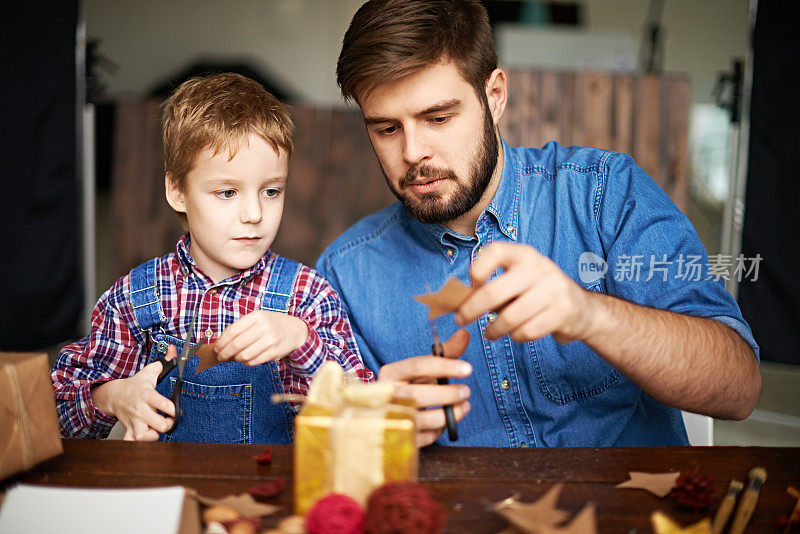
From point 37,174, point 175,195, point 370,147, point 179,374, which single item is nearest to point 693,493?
point 179,374

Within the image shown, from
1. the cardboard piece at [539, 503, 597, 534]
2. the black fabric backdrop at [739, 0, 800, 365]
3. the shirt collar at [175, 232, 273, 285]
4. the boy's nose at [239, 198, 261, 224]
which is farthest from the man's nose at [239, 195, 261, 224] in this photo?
the black fabric backdrop at [739, 0, 800, 365]

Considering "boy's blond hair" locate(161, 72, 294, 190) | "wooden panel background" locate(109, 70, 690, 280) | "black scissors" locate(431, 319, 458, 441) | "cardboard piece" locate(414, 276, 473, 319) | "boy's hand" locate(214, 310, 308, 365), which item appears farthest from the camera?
"wooden panel background" locate(109, 70, 690, 280)

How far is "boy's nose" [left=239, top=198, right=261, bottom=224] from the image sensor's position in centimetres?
147

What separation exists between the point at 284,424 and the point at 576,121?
276cm

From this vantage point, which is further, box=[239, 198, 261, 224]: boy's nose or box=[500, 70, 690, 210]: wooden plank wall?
box=[500, 70, 690, 210]: wooden plank wall

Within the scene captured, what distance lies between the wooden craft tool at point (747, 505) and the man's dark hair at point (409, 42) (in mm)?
985

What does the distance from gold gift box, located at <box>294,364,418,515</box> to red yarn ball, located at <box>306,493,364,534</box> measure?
55 mm

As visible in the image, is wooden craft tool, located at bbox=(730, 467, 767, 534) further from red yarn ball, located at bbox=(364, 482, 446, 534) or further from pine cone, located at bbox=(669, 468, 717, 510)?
red yarn ball, located at bbox=(364, 482, 446, 534)

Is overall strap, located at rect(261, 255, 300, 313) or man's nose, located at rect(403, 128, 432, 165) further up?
man's nose, located at rect(403, 128, 432, 165)

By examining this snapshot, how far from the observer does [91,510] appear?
861 millimetres

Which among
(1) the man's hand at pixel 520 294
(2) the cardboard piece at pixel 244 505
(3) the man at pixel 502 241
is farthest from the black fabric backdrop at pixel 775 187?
(2) the cardboard piece at pixel 244 505

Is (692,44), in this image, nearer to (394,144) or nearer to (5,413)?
(394,144)

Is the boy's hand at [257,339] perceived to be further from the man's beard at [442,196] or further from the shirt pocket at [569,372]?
the shirt pocket at [569,372]

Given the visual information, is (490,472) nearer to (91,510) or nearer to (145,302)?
(91,510)
